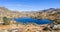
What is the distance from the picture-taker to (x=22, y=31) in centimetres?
1786

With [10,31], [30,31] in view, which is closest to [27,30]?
[30,31]

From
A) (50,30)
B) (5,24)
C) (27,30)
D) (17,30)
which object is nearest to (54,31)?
(50,30)

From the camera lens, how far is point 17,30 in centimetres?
1783

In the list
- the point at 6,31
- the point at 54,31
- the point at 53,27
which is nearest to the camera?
the point at 6,31

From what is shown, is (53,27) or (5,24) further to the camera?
(5,24)

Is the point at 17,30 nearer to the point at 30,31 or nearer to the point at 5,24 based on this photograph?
the point at 30,31

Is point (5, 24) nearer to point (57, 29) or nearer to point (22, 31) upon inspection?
point (22, 31)

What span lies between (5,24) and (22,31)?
4.87 metres

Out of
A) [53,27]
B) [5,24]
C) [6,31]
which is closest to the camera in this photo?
[6,31]

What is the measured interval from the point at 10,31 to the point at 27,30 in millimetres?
2153

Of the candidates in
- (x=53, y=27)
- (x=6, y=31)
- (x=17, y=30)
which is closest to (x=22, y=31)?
(x=17, y=30)

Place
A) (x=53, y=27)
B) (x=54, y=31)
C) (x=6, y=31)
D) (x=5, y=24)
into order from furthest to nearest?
(x=5, y=24) < (x=53, y=27) < (x=54, y=31) < (x=6, y=31)

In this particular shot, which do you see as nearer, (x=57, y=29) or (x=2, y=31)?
(x=2, y=31)

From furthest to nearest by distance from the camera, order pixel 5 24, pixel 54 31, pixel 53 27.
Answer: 1. pixel 5 24
2. pixel 53 27
3. pixel 54 31
